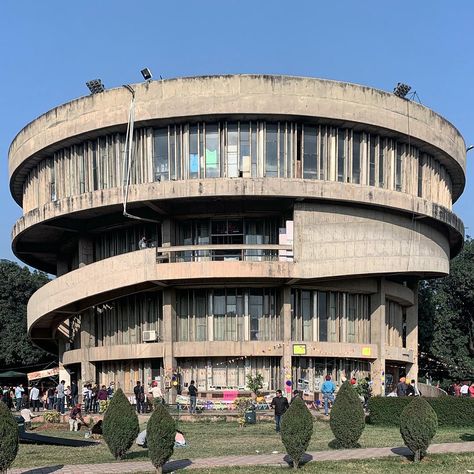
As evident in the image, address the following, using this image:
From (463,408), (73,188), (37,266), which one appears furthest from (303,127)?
(37,266)

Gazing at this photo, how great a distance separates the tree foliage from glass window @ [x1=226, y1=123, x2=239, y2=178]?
86.6 ft

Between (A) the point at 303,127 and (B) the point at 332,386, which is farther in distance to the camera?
(A) the point at 303,127

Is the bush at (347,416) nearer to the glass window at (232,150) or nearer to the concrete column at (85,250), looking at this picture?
the glass window at (232,150)

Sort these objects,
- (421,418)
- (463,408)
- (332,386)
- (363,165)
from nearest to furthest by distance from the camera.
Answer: (421,418) → (463,408) → (332,386) → (363,165)

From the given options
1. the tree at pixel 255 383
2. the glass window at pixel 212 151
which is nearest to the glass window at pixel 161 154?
the glass window at pixel 212 151

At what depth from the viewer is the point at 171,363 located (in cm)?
3856

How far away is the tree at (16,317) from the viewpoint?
64.5 metres

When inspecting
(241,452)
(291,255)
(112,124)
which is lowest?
(241,452)

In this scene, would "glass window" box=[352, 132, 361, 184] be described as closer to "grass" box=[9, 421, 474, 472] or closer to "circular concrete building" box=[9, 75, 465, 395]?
"circular concrete building" box=[9, 75, 465, 395]

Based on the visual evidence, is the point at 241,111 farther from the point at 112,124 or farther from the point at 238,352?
the point at 238,352

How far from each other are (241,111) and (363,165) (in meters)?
6.59

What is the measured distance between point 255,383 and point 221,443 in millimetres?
11318

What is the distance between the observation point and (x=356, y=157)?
1550 inches

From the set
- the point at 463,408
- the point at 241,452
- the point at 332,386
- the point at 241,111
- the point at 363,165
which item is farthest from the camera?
the point at 363,165
